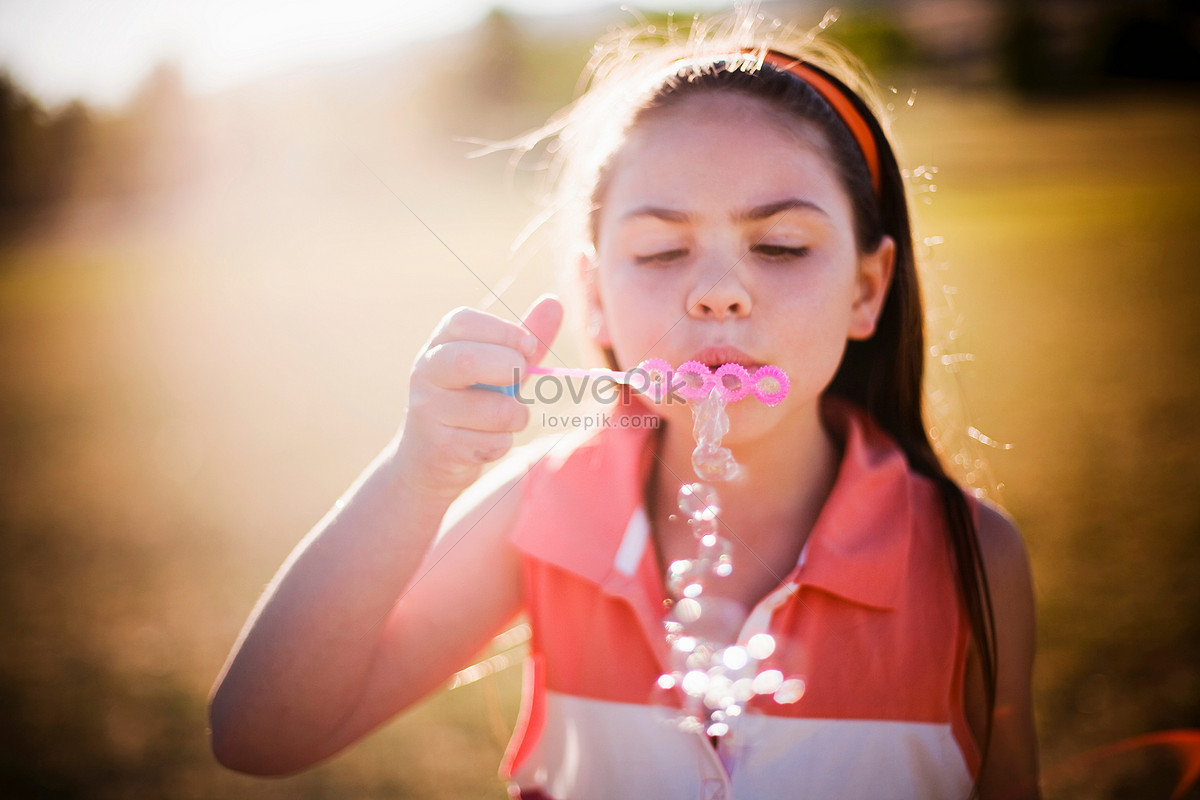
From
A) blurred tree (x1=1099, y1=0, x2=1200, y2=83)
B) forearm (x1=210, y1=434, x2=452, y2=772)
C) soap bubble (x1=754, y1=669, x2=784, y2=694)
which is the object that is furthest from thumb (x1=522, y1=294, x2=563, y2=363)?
blurred tree (x1=1099, y1=0, x2=1200, y2=83)

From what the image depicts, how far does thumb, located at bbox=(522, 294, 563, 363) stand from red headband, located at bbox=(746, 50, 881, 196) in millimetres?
539

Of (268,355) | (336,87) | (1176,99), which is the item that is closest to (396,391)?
(268,355)

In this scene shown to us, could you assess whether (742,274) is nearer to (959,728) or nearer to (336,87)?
(959,728)

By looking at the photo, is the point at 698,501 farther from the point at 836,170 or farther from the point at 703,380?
the point at 836,170

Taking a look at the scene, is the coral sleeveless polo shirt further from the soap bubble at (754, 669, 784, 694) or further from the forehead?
the forehead

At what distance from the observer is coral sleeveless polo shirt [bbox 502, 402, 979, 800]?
101cm

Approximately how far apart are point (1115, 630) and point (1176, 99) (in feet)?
71.6

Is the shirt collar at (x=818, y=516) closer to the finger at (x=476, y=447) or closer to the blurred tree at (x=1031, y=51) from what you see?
the finger at (x=476, y=447)

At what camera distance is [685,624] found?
3.49 feet

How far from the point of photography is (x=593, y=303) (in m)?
1.26

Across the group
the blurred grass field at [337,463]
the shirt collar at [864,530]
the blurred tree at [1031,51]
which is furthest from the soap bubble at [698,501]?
the blurred tree at [1031,51]

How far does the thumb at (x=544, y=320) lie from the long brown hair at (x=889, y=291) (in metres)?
0.28

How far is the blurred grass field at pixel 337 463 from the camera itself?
2094mm

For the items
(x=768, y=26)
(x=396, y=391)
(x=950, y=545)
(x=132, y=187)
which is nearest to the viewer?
(x=950, y=545)
